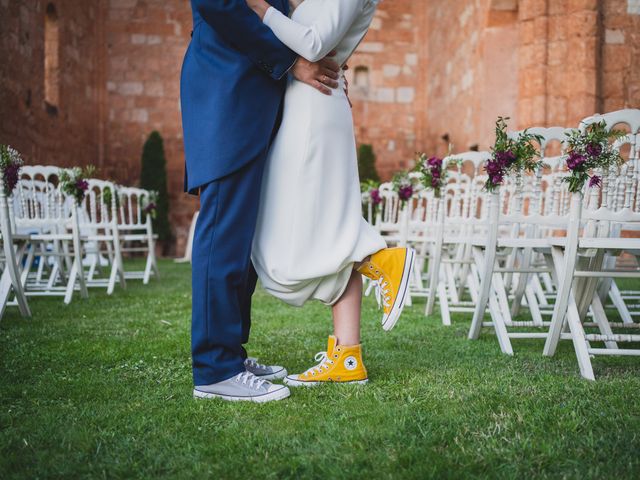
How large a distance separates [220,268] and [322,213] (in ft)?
1.21

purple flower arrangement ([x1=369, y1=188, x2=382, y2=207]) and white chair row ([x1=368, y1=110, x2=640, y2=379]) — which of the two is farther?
purple flower arrangement ([x1=369, y1=188, x2=382, y2=207])

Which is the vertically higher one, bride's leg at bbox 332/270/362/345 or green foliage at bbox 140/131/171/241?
green foliage at bbox 140/131/171/241

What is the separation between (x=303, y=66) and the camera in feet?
6.74

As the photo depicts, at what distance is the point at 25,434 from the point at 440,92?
1285 cm

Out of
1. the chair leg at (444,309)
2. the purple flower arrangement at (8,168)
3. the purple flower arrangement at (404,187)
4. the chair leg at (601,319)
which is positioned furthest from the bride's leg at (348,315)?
the purple flower arrangement at (404,187)

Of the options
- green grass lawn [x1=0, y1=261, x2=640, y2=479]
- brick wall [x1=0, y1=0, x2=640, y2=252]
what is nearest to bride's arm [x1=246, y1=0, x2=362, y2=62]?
green grass lawn [x1=0, y1=261, x2=640, y2=479]

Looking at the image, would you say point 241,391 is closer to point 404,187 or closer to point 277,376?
point 277,376

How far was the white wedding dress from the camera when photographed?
81.6 inches

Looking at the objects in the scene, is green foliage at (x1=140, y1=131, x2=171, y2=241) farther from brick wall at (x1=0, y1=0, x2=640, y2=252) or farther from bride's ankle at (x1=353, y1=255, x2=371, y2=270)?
bride's ankle at (x1=353, y1=255, x2=371, y2=270)

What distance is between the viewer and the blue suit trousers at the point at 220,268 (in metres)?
1.98

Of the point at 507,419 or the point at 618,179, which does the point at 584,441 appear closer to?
the point at 507,419

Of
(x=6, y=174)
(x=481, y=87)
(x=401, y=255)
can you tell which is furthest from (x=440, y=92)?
(x=401, y=255)

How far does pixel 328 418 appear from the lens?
5.85ft

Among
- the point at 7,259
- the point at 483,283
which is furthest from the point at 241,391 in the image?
the point at 7,259
